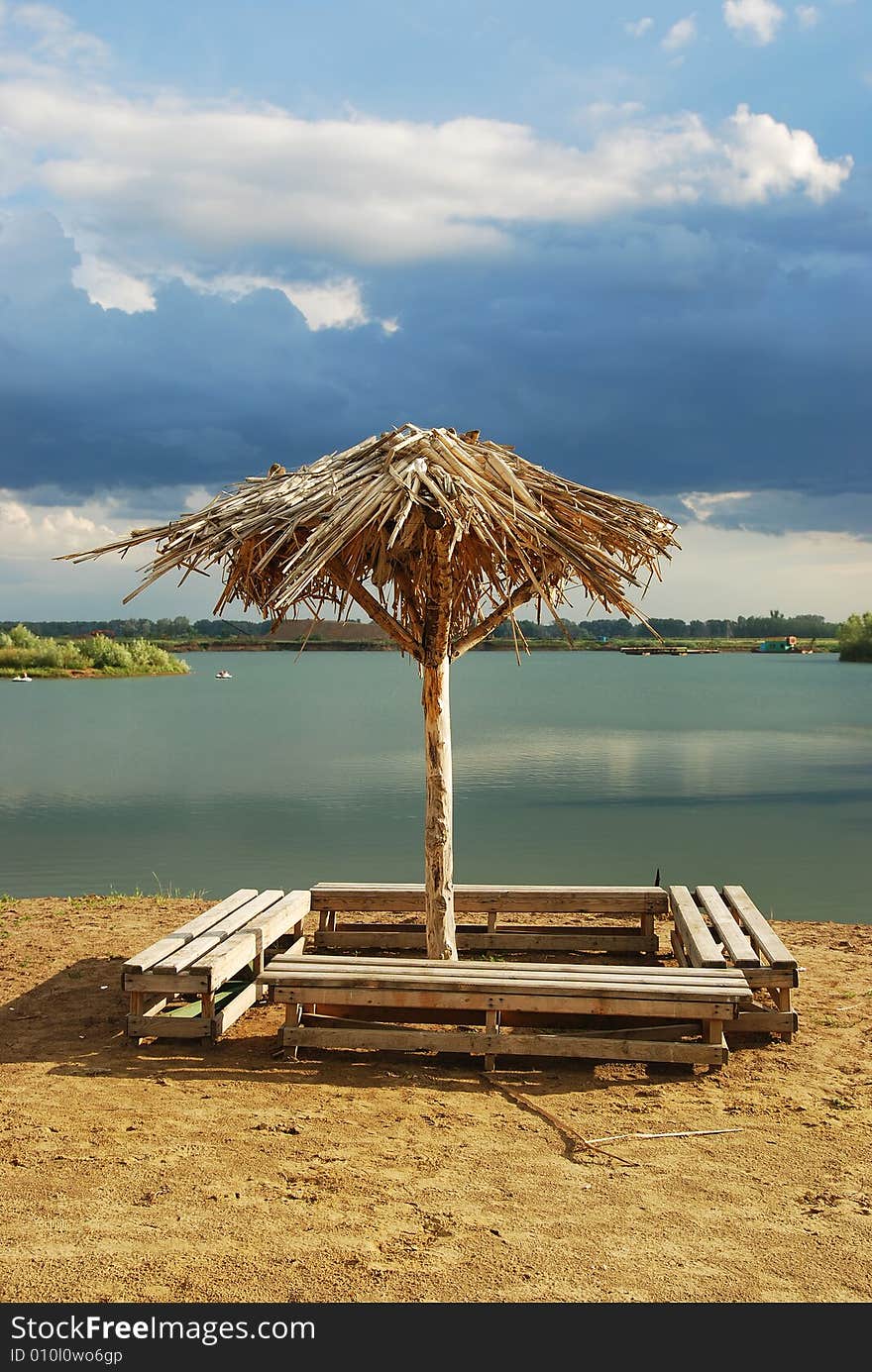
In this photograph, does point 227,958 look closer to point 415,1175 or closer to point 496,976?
point 496,976

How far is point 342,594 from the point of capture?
7.17 metres

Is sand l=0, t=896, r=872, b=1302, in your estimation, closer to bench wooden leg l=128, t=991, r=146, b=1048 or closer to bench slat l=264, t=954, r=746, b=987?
bench wooden leg l=128, t=991, r=146, b=1048

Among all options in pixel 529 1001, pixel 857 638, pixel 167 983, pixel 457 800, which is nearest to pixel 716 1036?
pixel 529 1001

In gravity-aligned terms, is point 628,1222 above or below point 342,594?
below

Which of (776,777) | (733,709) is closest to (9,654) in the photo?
(733,709)

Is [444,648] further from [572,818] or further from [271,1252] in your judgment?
[572,818]

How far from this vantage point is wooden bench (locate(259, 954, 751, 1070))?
560 centimetres

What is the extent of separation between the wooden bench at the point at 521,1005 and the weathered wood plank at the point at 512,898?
5.42ft

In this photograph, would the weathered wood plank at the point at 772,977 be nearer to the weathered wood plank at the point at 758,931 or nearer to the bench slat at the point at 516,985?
the weathered wood plank at the point at 758,931

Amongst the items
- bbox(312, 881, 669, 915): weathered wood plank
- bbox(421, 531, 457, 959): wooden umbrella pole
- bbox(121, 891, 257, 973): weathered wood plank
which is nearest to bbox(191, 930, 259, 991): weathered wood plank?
bbox(121, 891, 257, 973): weathered wood plank

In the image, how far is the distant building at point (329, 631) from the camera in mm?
6840

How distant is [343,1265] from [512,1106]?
173 cm

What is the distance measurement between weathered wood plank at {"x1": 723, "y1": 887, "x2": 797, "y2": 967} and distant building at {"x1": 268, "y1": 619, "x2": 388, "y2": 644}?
9.82ft

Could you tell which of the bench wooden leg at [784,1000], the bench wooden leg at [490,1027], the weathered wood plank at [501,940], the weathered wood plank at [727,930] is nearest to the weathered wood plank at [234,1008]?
the weathered wood plank at [501,940]
